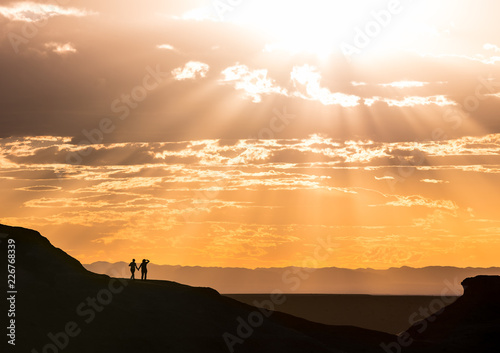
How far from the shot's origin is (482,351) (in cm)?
4894

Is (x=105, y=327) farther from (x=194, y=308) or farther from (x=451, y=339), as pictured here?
(x=451, y=339)

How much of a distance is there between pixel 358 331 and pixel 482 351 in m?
9.83

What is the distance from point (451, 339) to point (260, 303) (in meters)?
129

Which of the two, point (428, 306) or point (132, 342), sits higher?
point (428, 306)

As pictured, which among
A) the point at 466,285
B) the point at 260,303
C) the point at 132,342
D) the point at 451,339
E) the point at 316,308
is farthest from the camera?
the point at 260,303

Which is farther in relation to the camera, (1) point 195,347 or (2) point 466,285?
(2) point 466,285

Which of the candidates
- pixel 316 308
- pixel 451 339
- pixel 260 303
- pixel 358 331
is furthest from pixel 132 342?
pixel 260 303

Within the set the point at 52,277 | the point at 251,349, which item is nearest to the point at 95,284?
the point at 52,277

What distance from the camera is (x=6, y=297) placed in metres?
44.2

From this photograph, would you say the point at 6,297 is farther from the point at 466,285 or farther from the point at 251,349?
the point at 466,285

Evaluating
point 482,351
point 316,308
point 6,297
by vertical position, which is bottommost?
point 482,351

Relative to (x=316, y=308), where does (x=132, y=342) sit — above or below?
below

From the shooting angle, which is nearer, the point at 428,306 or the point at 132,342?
the point at 132,342

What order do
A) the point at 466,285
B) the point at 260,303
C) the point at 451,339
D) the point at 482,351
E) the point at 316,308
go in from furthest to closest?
the point at 260,303
the point at 316,308
the point at 466,285
the point at 451,339
the point at 482,351
